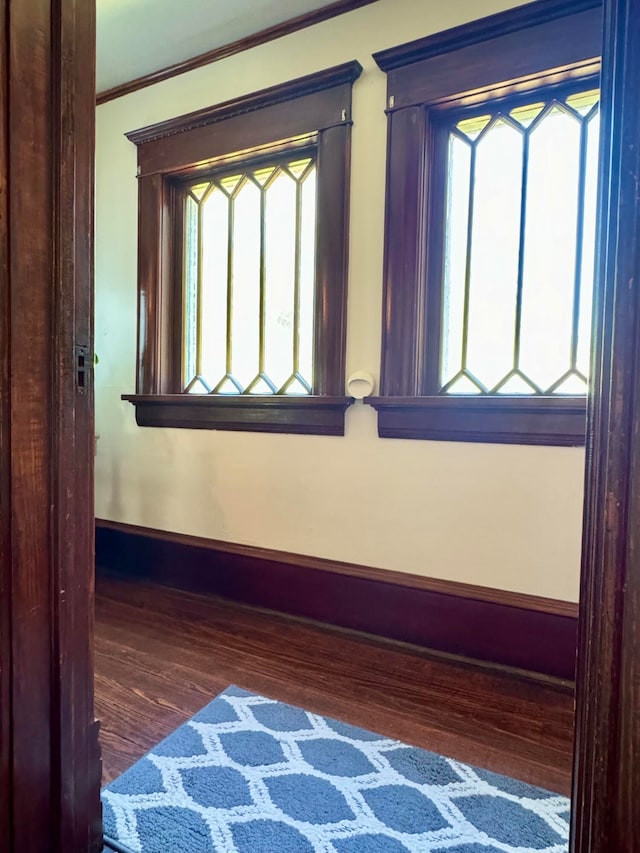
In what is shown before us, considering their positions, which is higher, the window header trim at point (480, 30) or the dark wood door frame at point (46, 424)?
the window header trim at point (480, 30)

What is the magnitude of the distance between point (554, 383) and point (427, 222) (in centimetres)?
71

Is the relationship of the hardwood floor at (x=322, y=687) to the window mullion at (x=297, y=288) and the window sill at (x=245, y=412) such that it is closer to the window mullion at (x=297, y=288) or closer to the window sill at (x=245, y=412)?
the window sill at (x=245, y=412)

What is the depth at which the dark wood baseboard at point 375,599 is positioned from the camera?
1.60 m

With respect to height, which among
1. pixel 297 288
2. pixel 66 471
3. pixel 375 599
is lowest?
pixel 375 599

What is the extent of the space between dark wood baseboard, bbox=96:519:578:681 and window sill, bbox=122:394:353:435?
514 millimetres

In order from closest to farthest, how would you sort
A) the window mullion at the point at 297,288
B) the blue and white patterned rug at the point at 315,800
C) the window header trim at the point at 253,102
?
the blue and white patterned rug at the point at 315,800
the window header trim at the point at 253,102
the window mullion at the point at 297,288

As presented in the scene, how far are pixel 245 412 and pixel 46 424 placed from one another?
4.32ft

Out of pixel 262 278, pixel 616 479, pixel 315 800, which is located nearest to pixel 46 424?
pixel 616 479

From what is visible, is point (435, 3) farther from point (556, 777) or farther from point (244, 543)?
point (556, 777)

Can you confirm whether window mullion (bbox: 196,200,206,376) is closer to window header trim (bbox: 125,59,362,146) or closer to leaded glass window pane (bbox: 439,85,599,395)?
window header trim (bbox: 125,59,362,146)

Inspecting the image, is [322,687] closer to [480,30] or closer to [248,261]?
[248,261]

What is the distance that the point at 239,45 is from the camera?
6.70 feet

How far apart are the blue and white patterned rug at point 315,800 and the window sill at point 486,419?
3.09 feet

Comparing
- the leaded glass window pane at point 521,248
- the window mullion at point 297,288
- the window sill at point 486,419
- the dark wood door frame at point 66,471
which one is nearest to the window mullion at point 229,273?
the window mullion at point 297,288
